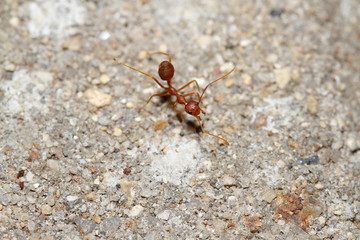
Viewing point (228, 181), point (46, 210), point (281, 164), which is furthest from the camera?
point (281, 164)

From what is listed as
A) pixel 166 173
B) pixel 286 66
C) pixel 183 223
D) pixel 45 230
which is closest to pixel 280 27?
pixel 286 66

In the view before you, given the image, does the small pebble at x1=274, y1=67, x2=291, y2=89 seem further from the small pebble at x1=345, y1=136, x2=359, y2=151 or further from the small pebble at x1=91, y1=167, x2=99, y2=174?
the small pebble at x1=91, y1=167, x2=99, y2=174

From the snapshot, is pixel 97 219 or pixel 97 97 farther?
pixel 97 97

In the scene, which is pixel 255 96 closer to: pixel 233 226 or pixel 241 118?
pixel 241 118

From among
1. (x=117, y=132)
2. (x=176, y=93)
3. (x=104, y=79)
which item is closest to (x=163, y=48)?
(x=176, y=93)

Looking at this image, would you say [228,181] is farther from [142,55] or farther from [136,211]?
[142,55]

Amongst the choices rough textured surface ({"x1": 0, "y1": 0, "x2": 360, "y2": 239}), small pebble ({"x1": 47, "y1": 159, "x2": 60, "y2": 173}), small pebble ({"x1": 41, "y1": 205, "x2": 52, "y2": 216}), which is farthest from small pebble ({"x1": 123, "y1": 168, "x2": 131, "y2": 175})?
small pebble ({"x1": 41, "y1": 205, "x2": 52, "y2": 216})

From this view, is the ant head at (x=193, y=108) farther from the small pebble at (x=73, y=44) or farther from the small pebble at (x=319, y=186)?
the small pebble at (x=73, y=44)

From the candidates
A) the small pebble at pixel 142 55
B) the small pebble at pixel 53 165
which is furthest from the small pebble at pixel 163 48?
the small pebble at pixel 53 165
